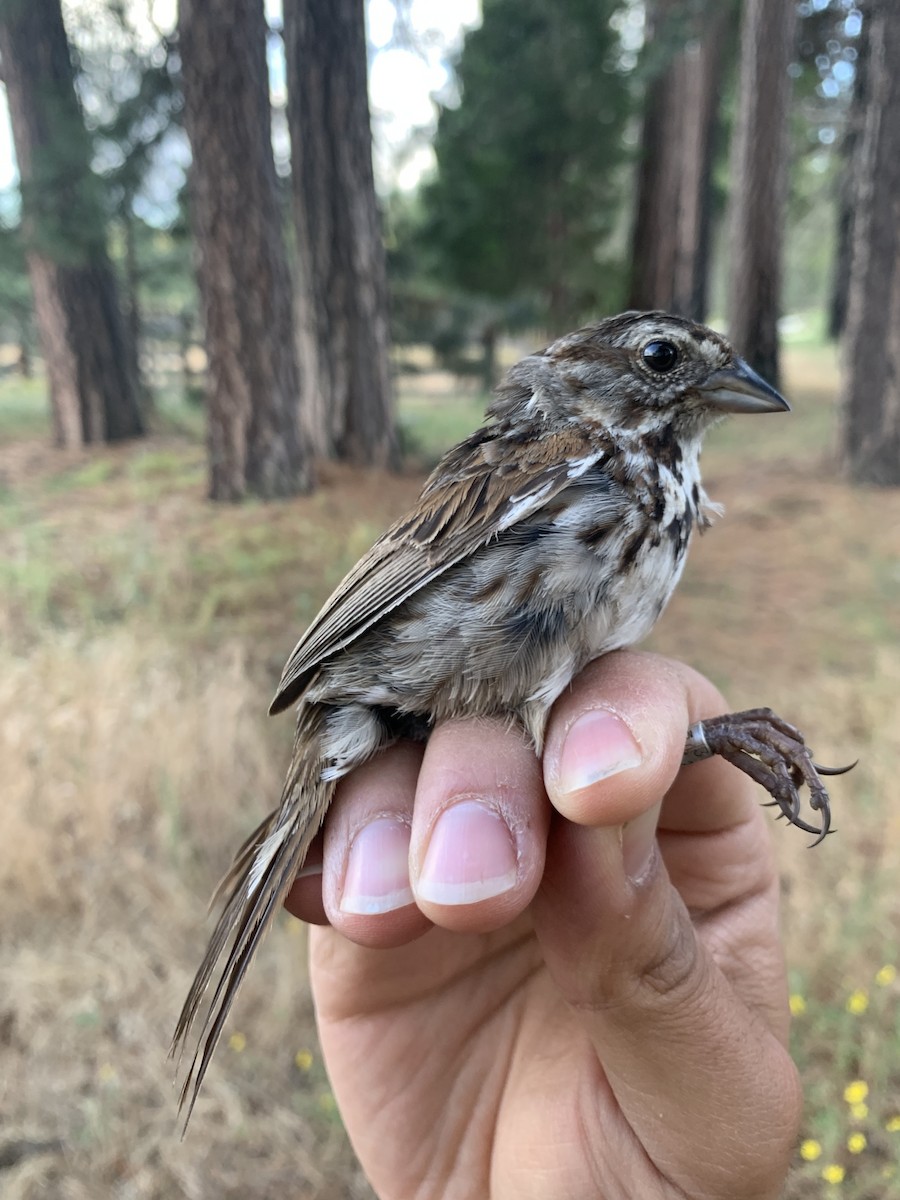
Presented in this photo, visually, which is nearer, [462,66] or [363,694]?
[363,694]

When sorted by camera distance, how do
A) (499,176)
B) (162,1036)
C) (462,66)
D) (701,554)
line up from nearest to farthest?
(162,1036)
(701,554)
(462,66)
(499,176)

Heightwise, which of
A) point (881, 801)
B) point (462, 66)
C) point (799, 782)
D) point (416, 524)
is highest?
point (462, 66)

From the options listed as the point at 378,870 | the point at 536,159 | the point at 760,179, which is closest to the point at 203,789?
the point at 378,870

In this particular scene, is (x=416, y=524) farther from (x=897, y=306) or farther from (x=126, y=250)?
(x=897, y=306)

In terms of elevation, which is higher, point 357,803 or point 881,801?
point 357,803

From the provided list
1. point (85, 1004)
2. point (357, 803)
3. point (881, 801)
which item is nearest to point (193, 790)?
point (85, 1004)

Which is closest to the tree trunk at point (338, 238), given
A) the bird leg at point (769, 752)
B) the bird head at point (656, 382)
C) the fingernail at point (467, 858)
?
the bird head at point (656, 382)

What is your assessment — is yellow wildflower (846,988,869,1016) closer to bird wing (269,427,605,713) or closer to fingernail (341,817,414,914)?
fingernail (341,817,414,914)

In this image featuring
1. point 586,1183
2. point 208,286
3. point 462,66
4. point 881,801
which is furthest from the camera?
point 462,66

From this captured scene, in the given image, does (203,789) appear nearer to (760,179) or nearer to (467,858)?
(467,858)

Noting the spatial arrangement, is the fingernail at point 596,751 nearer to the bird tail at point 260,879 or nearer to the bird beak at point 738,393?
the bird tail at point 260,879
